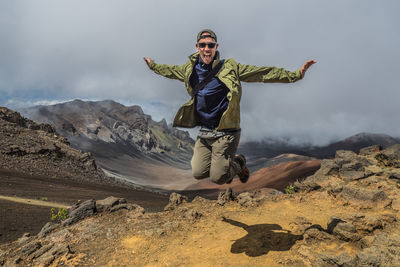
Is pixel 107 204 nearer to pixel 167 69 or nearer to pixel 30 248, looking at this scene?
pixel 30 248

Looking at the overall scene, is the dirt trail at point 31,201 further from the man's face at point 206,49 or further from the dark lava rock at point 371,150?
the dark lava rock at point 371,150

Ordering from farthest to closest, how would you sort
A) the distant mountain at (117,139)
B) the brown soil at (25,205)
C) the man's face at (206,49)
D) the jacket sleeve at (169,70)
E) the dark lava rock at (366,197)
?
the distant mountain at (117,139) → the brown soil at (25,205) → the dark lava rock at (366,197) → the jacket sleeve at (169,70) → the man's face at (206,49)

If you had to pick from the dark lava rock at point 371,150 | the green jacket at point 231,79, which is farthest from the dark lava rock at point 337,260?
the dark lava rock at point 371,150

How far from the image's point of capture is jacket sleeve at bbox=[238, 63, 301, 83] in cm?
485

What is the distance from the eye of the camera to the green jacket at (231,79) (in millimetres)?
4867

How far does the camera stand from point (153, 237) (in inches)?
245

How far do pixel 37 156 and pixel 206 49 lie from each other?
108 ft

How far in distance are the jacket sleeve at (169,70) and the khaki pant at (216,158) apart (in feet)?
4.45

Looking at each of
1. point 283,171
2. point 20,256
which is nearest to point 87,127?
point 283,171

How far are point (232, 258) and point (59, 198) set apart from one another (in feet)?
57.7

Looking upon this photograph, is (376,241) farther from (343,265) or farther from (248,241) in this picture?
(248,241)

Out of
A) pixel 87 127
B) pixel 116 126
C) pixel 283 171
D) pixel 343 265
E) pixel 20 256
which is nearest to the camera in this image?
pixel 343 265

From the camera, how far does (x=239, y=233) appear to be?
6.17 m

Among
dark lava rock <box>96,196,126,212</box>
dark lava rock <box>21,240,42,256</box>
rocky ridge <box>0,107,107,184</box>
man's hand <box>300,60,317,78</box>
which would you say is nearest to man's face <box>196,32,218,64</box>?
man's hand <box>300,60,317,78</box>
